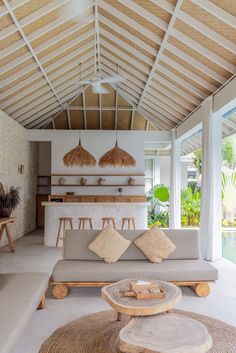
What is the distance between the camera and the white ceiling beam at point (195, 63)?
A: 6.47 m

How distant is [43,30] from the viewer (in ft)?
21.1

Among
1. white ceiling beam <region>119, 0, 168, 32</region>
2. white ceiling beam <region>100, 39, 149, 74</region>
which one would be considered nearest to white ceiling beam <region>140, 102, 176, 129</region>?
white ceiling beam <region>100, 39, 149, 74</region>

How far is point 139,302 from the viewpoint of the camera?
3145 millimetres

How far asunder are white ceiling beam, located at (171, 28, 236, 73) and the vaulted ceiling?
0.02 m

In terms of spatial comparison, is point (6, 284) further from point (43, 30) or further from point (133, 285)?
point (43, 30)

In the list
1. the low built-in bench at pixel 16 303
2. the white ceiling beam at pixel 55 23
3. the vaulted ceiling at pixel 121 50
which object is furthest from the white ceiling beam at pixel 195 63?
the low built-in bench at pixel 16 303

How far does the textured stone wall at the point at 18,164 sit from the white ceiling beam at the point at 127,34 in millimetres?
3439

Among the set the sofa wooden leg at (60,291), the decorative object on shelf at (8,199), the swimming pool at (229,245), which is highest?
the decorative object on shelf at (8,199)

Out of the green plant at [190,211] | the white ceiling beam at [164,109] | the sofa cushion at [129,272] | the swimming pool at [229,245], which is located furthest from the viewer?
the green plant at [190,211]

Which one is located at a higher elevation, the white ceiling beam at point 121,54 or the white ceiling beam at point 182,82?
the white ceiling beam at point 121,54

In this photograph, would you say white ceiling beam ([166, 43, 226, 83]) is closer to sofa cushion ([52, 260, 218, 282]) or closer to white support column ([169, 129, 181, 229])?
sofa cushion ([52, 260, 218, 282])

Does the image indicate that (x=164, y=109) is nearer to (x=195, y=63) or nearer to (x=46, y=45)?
(x=195, y=63)

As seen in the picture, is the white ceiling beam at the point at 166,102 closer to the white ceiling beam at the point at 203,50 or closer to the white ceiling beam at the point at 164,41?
the white ceiling beam at the point at 164,41

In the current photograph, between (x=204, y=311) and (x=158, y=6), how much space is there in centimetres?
456
